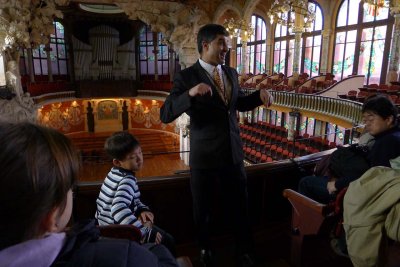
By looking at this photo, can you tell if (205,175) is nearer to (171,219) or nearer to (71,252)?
(171,219)

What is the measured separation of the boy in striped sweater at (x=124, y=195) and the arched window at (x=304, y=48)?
575 inches

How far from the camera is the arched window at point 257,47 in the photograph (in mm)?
19797

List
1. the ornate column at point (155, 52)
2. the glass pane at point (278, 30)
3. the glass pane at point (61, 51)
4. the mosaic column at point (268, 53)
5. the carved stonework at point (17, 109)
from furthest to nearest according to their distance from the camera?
1. the ornate column at point (155, 52)
2. the glass pane at point (61, 51)
3. the mosaic column at point (268, 53)
4. the glass pane at point (278, 30)
5. the carved stonework at point (17, 109)

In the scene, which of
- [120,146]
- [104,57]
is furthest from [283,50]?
[120,146]

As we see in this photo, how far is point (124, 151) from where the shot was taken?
1867mm

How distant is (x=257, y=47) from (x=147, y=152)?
1031 centimetres

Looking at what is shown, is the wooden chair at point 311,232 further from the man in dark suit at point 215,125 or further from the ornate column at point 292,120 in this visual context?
the ornate column at point 292,120

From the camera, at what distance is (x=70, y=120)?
69.9ft

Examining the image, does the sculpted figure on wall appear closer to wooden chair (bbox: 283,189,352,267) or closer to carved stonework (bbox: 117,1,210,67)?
carved stonework (bbox: 117,1,210,67)

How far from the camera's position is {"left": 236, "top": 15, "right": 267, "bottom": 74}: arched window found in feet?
65.0

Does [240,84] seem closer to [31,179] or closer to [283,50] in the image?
[283,50]

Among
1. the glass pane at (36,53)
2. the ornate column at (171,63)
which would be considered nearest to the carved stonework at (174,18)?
the ornate column at (171,63)

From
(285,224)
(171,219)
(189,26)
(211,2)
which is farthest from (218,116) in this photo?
(211,2)

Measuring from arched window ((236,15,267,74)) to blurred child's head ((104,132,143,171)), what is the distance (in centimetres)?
1862
